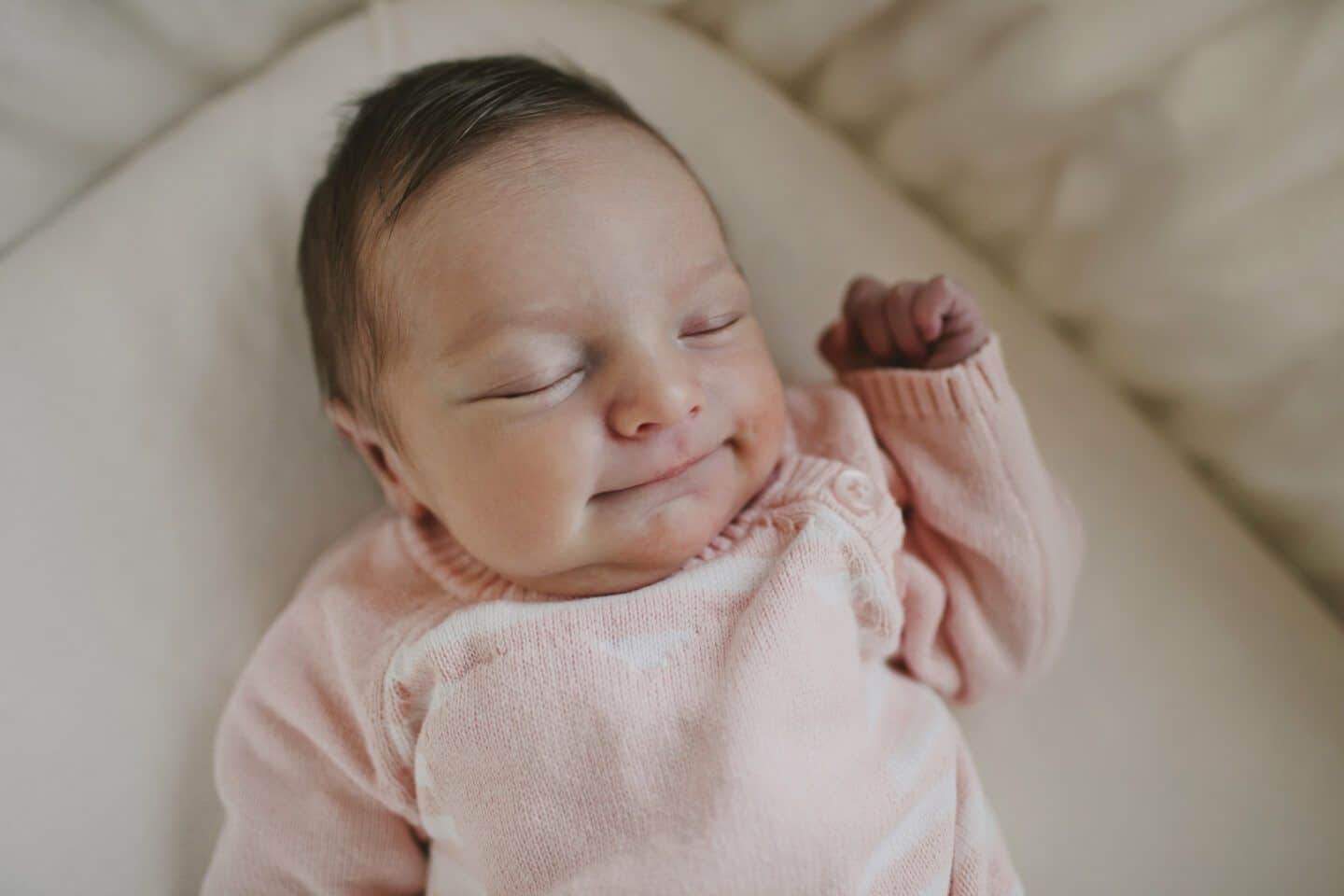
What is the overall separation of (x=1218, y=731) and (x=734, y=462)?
1.93ft

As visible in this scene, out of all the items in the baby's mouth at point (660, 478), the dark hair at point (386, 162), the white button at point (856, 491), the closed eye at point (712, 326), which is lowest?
the white button at point (856, 491)

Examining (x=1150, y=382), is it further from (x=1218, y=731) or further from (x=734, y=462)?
(x=734, y=462)

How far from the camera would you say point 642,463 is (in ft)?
2.49

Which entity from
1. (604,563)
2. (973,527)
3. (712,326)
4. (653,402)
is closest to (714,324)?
(712,326)

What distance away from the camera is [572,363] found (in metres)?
0.75

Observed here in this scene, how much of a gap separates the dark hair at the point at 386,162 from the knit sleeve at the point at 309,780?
0.23 metres

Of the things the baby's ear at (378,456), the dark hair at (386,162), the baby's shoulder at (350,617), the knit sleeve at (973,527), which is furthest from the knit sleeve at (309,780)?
the knit sleeve at (973,527)

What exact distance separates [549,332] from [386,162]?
22 centimetres

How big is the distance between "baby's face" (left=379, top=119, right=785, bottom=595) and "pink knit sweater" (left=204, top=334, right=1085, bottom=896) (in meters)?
0.06

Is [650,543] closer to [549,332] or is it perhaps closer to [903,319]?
[549,332]

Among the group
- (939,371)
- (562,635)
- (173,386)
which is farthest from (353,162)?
(939,371)

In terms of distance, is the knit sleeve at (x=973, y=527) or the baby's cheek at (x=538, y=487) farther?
the knit sleeve at (x=973, y=527)

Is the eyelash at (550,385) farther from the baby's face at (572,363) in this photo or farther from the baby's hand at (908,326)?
the baby's hand at (908,326)

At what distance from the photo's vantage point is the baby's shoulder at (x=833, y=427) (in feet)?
2.97
